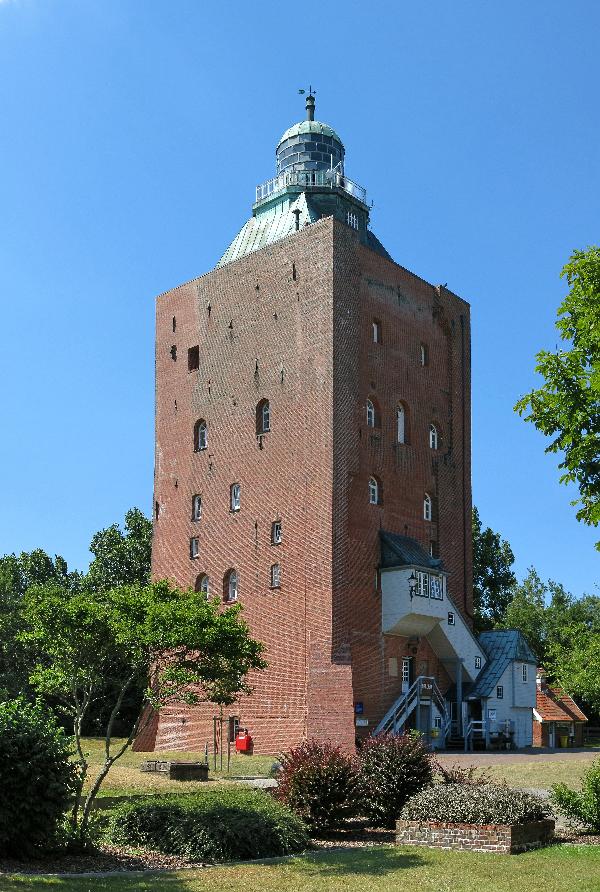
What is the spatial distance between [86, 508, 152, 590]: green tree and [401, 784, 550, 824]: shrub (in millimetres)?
42040

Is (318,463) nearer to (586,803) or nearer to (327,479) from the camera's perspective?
(327,479)

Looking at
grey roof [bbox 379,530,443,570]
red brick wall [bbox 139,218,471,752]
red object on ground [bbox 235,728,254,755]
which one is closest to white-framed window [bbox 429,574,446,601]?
grey roof [bbox 379,530,443,570]

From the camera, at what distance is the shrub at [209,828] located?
1571 centimetres

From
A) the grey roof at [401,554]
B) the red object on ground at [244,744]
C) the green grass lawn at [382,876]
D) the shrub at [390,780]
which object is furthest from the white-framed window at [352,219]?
the green grass lawn at [382,876]

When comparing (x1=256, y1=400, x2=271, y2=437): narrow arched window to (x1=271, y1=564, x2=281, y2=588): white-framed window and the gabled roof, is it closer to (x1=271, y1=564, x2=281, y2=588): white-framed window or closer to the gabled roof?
(x1=271, y1=564, x2=281, y2=588): white-framed window

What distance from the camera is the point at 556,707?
59.8 m

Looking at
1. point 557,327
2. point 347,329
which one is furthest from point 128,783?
point 347,329

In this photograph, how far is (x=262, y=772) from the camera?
32.4m

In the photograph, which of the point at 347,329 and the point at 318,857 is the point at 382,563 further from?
the point at 318,857

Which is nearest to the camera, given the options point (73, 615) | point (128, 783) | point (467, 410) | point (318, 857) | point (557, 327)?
point (318, 857)

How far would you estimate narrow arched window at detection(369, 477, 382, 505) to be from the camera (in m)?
42.5

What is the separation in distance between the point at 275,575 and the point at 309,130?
929 inches

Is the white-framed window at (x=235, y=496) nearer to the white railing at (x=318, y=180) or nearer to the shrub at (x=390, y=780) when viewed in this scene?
the white railing at (x=318, y=180)

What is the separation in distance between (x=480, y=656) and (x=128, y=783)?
2261 cm
